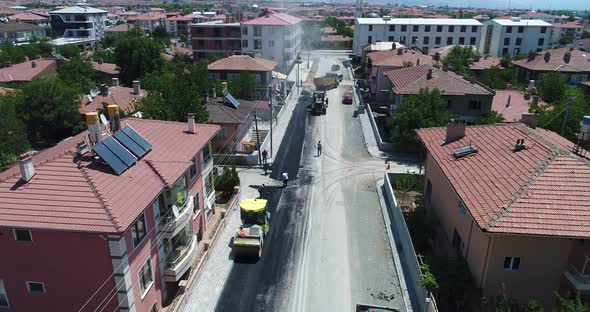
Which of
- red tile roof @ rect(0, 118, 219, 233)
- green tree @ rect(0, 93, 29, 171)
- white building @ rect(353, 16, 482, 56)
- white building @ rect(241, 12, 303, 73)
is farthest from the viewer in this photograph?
white building @ rect(353, 16, 482, 56)

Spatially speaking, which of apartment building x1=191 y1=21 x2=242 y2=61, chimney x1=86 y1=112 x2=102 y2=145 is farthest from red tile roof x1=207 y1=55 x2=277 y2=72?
chimney x1=86 y1=112 x2=102 y2=145

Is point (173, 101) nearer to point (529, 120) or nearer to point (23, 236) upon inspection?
point (23, 236)

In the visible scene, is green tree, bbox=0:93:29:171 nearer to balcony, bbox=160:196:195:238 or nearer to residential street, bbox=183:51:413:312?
residential street, bbox=183:51:413:312

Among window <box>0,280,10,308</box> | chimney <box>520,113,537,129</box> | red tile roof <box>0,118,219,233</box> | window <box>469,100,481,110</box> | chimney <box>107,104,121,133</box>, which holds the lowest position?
window <box>0,280,10,308</box>

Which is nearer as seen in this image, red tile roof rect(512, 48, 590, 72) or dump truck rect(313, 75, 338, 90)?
red tile roof rect(512, 48, 590, 72)

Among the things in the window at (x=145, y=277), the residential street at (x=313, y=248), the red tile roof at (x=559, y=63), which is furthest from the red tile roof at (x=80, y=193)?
the red tile roof at (x=559, y=63)

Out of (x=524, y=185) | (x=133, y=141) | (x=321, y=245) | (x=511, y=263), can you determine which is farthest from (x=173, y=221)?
(x=524, y=185)

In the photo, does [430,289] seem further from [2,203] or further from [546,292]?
[2,203]
